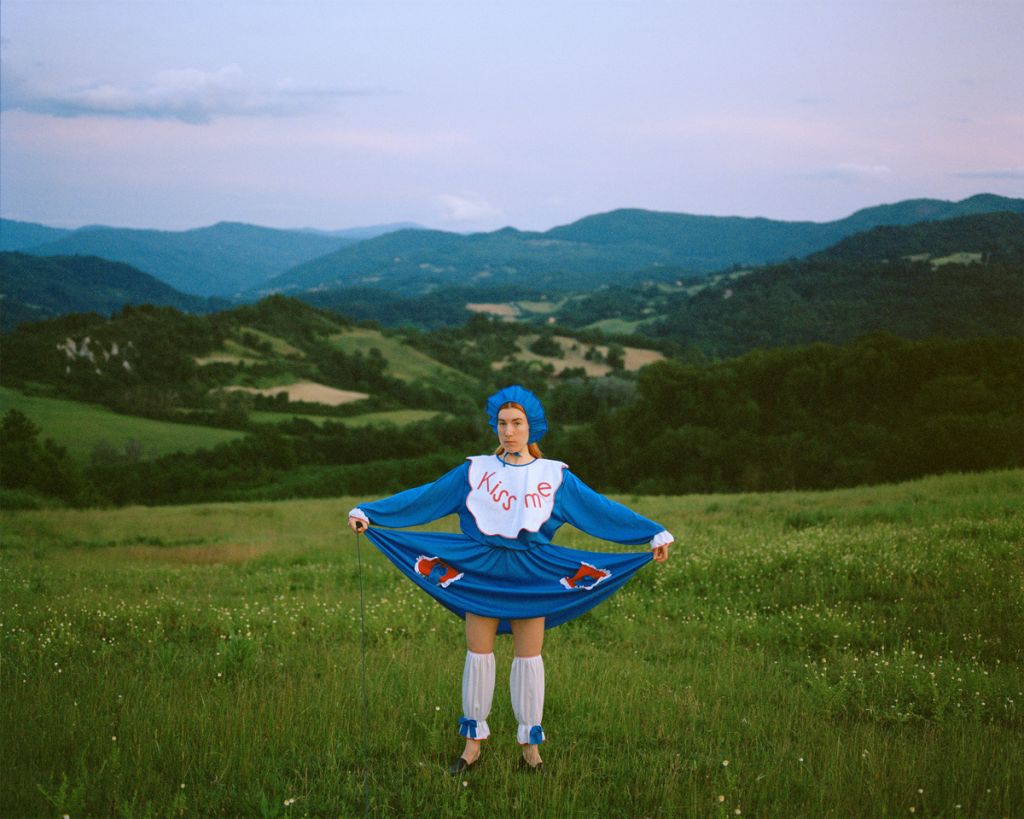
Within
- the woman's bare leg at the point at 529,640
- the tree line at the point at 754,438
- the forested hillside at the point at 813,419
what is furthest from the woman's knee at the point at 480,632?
the forested hillside at the point at 813,419

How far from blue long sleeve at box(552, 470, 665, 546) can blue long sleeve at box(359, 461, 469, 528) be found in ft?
2.35

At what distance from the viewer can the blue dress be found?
543 cm

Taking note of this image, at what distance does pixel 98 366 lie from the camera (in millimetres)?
99312

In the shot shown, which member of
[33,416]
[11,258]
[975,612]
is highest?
[11,258]

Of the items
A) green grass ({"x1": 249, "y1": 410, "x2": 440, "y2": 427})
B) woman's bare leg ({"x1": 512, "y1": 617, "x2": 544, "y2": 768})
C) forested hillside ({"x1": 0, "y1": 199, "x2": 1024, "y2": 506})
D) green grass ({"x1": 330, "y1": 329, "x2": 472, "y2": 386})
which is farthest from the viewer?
green grass ({"x1": 330, "y1": 329, "x2": 472, "y2": 386})

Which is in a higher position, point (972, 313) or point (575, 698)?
point (972, 313)

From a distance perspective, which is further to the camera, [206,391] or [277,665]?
[206,391]

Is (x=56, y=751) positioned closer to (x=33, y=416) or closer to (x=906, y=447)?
(x=906, y=447)

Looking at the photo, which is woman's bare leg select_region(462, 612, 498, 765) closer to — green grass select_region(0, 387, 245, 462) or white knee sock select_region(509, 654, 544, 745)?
white knee sock select_region(509, 654, 544, 745)

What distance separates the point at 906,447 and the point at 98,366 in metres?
92.5

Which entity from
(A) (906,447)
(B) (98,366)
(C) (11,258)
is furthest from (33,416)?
(C) (11,258)

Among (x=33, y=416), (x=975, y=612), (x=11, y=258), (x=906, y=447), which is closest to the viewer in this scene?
(x=975, y=612)

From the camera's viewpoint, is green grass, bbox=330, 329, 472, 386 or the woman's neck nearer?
the woman's neck

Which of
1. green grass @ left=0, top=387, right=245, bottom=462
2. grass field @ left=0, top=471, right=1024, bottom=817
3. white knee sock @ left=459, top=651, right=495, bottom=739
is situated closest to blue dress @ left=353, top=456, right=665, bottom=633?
white knee sock @ left=459, top=651, right=495, bottom=739
